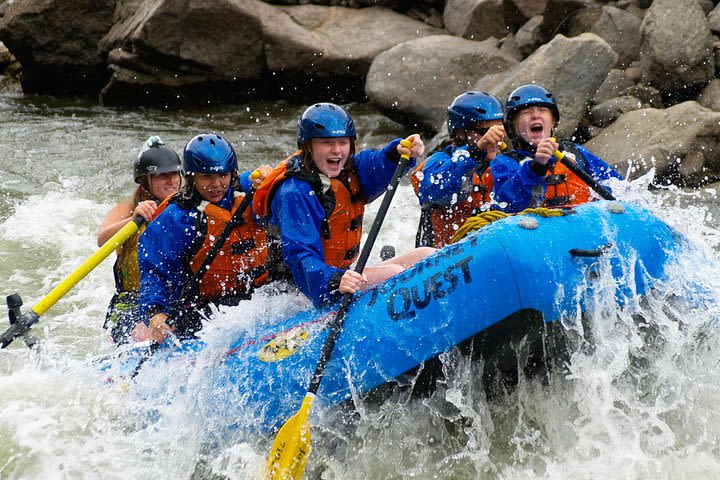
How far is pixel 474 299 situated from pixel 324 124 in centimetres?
131

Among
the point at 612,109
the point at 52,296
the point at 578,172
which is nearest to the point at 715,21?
the point at 612,109

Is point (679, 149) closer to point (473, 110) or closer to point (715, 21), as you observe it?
point (715, 21)

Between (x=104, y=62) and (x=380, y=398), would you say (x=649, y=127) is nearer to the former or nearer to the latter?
(x=380, y=398)

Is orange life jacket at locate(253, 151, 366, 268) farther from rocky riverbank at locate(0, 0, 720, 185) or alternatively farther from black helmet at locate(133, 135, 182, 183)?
rocky riverbank at locate(0, 0, 720, 185)

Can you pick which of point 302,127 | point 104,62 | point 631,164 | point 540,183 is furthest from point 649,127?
point 104,62

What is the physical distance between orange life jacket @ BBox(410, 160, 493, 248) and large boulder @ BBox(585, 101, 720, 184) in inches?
128

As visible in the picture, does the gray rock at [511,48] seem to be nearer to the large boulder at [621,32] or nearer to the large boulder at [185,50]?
the large boulder at [621,32]

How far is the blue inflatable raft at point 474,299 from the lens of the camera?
3.76m

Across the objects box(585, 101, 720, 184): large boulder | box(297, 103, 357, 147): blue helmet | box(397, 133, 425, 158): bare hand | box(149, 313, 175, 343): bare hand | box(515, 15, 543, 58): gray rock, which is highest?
box(297, 103, 357, 147): blue helmet

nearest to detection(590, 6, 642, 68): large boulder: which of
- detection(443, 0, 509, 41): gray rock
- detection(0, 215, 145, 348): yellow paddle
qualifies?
detection(443, 0, 509, 41): gray rock

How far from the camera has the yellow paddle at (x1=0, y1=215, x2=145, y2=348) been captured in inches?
197

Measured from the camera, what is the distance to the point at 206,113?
13.7 m

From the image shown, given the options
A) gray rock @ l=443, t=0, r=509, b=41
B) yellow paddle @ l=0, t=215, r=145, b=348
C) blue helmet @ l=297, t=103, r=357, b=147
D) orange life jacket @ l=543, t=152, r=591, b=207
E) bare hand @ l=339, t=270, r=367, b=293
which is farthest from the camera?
gray rock @ l=443, t=0, r=509, b=41

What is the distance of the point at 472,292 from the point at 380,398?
71cm
